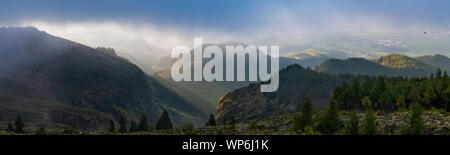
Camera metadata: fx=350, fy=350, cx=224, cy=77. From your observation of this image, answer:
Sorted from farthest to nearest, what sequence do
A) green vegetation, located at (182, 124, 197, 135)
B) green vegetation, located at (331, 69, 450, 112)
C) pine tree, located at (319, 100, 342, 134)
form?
1. green vegetation, located at (331, 69, 450, 112)
2. green vegetation, located at (182, 124, 197, 135)
3. pine tree, located at (319, 100, 342, 134)

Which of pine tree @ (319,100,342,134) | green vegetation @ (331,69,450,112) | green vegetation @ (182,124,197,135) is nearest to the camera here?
pine tree @ (319,100,342,134)

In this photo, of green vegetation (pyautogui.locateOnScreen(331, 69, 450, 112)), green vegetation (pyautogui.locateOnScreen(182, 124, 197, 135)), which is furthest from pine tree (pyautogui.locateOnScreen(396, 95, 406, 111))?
green vegetation (pyautogui.locateOnScreen(182, 124, 197, 135))

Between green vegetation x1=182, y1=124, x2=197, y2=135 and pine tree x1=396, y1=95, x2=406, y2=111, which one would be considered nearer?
green vegetation x1=182, y1=124, x2=197, y2=135

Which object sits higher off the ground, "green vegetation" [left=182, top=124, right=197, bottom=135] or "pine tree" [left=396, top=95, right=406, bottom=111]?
"pine tree" [left=396, top=95, right=406, bottom=111]

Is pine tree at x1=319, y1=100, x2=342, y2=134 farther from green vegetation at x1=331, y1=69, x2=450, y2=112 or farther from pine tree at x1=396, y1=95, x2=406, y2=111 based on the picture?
pine tree at x1=396, y1=95, x2=406, y2=111

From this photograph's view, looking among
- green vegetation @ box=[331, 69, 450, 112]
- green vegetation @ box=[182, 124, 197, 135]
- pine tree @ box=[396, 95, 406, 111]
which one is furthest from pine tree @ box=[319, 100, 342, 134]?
pine tree @ box=[396, 95, 406, 111]

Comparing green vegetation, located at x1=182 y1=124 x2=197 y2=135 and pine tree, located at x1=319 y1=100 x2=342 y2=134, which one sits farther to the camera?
green vegetation, located at x1=182 y1=124 x2=197 y2=135

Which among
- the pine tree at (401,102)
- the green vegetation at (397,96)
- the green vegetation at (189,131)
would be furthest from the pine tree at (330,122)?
the pine tree at (401,102)

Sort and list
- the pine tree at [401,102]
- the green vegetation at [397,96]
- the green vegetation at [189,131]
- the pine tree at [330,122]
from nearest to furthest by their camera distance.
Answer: the pine tree at [330,122], the green vegetation at [189,131], the green vegetation at [397,96], the pine tree at [401,102]

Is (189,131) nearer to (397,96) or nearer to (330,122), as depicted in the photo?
(330,122)

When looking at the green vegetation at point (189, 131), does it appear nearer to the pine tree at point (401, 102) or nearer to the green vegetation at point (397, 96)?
the green vegetation at point (397, 96)

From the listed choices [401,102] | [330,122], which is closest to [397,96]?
[401,102]
